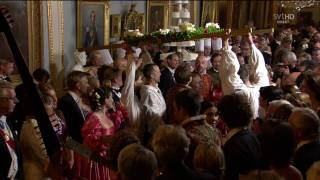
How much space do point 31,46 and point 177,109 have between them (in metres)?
5.25

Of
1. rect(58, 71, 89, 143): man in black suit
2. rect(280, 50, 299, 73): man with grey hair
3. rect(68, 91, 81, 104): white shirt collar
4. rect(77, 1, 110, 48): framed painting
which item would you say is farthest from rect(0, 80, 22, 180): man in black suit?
rect(77, 1, 110, 48): framed painting

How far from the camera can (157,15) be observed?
39.6 feet

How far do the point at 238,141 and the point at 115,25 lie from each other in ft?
24.2

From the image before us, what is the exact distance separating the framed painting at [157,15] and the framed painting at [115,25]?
1164 millimetres

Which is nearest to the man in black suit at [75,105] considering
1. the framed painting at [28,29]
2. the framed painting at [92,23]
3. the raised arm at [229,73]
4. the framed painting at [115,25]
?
the raised arm at [229,73]

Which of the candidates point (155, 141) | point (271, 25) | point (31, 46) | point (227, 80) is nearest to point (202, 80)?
point (227, 80)

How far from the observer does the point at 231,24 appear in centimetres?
1576

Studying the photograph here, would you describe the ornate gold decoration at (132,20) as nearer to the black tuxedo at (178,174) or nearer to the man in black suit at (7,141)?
the man in black suit at (7,141)

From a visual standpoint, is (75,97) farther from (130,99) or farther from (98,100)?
(98,100)

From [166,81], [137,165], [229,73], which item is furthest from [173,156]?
[166,81]

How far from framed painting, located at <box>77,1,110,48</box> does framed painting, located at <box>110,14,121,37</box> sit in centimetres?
22

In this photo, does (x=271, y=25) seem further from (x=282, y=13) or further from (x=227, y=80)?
(x=227, y=80)

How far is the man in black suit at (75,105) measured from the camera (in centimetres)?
539

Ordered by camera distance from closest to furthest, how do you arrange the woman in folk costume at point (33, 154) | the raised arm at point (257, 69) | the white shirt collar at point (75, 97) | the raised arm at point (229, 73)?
the woman in folk costume at point (33, 154) → the white shirt collar at point (75, 97) → the raised arm at point (229, 73) → the raised arm at point (257, 69)
